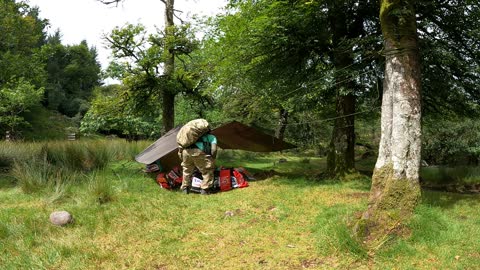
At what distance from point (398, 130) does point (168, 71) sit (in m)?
8.95

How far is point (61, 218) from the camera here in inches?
197

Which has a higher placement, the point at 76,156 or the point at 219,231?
the point at 76,156

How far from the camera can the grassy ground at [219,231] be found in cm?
377

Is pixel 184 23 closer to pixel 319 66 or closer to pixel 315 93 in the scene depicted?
Result: pixel 319 66

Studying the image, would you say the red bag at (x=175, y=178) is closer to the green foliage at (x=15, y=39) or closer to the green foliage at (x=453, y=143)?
the green foliage at (x=15, y=39)

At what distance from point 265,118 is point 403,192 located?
46.7 feet

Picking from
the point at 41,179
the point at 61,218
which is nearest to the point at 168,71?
the point at 41,179

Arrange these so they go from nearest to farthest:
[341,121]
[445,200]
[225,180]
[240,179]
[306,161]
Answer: [445,200] < [225,180] < [240,179] < [341,121] < [306,161]

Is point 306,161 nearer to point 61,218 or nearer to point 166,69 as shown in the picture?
point 166,69

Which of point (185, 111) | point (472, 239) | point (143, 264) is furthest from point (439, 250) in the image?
point (185, 111)

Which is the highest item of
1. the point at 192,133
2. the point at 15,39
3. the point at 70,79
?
the point at 70,79

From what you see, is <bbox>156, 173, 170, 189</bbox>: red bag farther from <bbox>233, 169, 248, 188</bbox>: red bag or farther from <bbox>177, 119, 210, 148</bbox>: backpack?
<bbox>233, 169, 248, 188</bbox>: red bag

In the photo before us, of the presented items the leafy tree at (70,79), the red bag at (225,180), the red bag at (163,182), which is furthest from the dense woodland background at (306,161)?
the leafy tree at (70,79)

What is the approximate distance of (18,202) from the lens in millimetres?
6258
